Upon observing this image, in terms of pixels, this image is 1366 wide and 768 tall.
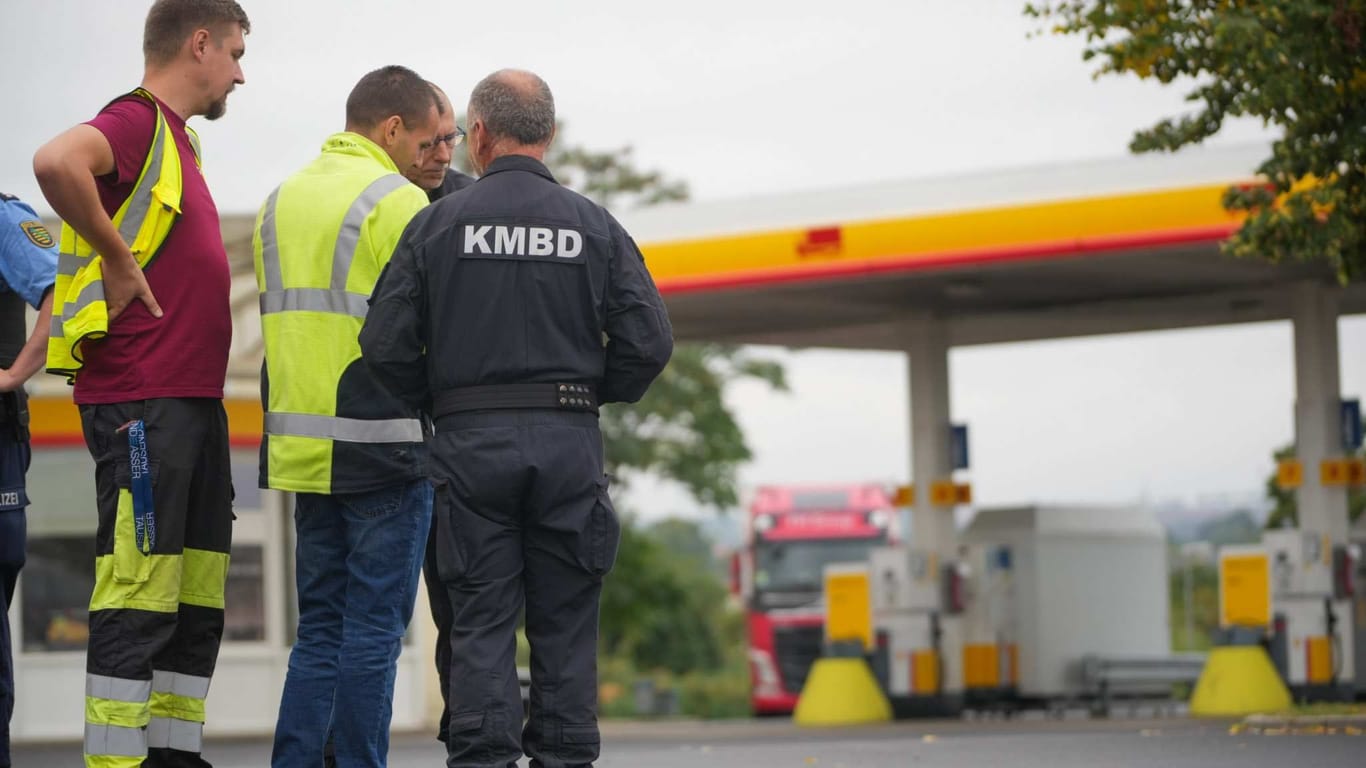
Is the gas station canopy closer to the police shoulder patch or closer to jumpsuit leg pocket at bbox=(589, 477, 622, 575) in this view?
jumpsuit leg pocket at bbox=(589, 477, 622, 575)

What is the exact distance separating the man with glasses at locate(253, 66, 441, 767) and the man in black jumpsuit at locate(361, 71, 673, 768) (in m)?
0.29

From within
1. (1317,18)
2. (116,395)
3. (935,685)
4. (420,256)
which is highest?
(1317,18)

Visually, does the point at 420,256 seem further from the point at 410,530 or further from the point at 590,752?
the point at 590,752

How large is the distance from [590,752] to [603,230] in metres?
1.43

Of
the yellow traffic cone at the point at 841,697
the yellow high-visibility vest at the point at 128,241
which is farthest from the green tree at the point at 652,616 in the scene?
the yellow high-visibility vest at the point at 128,241

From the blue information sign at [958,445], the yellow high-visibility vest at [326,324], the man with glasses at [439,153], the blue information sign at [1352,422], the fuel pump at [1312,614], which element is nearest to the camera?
the yellow high-visibility vest at [326,324]

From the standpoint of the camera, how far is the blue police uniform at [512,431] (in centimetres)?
532

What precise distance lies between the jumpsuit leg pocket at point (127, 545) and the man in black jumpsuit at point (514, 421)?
2.40 feet

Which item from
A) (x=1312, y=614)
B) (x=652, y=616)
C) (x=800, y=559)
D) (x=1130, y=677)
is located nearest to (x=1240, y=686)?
(x=1312, y=614)

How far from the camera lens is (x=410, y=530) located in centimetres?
576

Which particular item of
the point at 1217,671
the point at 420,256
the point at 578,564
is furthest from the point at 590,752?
the point at 1217,671

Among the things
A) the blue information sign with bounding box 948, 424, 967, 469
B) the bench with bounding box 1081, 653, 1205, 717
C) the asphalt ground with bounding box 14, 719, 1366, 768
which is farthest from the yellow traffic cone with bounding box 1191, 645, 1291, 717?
the bench with bounding box 1081, 653, 1205, 717

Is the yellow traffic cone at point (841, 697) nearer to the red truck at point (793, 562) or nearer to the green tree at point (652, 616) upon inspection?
the red truck at point (793, 562)

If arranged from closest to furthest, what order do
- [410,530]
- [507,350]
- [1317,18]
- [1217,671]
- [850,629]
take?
[507,350] → [410,530] → [1317,18] → [1217,671] → [850,629]
